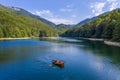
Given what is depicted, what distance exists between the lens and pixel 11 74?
143ft

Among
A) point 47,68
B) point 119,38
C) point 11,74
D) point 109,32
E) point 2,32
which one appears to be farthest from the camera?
point 2,32

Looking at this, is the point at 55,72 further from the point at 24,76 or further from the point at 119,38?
the point at 119,38

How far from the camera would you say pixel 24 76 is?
42062 mm

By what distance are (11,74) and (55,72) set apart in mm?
10267

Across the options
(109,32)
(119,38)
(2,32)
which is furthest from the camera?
(2,32)

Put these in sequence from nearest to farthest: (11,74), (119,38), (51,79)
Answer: (51,79)
(11,74)
(119,38)

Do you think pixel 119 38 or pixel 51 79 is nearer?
pixel 51 79

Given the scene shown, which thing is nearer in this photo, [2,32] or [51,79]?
[51,79]

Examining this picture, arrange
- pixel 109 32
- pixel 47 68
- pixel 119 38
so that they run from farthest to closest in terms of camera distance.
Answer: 1. pixel 109 32
2. pixel 119 38
3. pixel 47 68

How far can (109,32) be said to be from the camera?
145 m

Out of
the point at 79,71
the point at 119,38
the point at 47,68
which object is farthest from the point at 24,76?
the point at 119,38

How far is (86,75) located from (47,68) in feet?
37.9

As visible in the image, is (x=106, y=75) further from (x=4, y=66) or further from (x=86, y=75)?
(x=4, y=66)

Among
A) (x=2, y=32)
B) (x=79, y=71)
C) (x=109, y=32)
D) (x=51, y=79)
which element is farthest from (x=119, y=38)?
(x=2, y=32)
